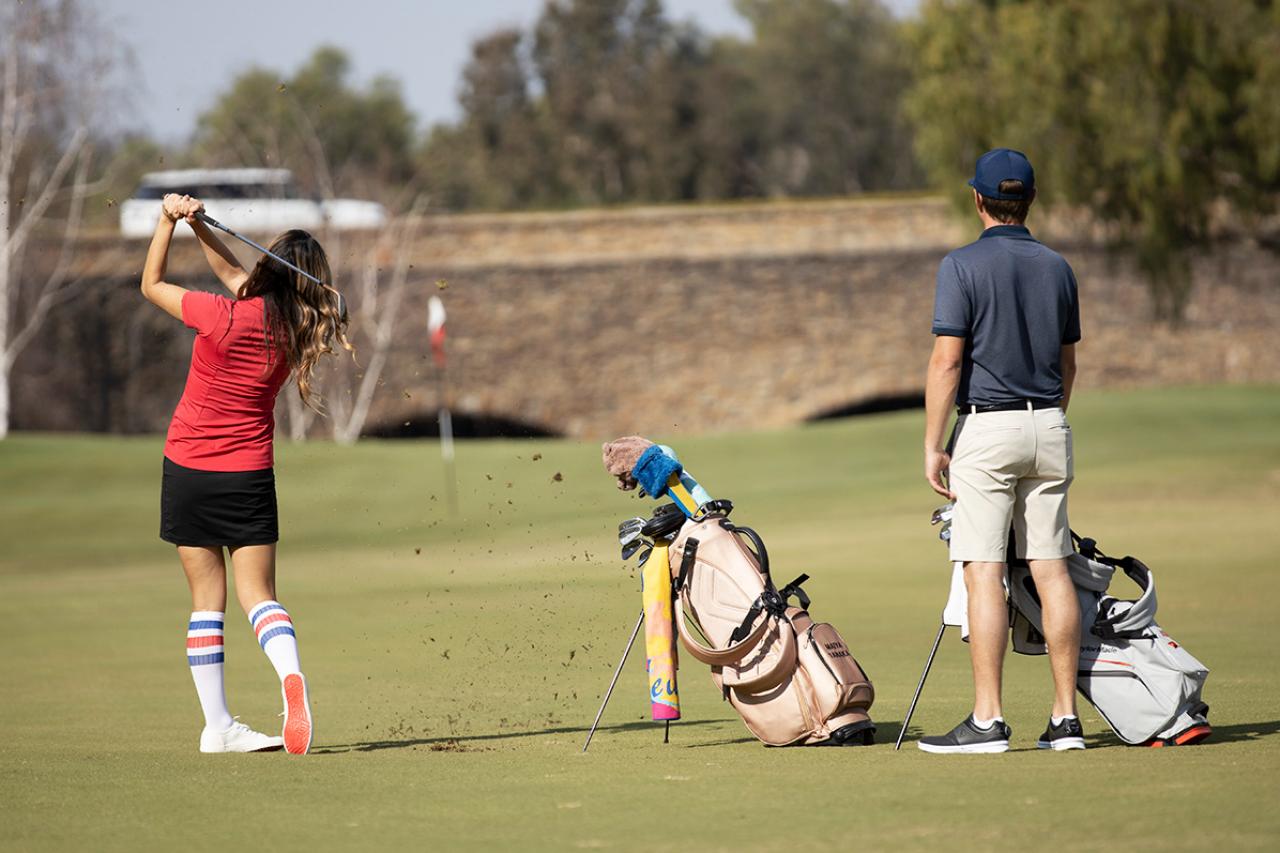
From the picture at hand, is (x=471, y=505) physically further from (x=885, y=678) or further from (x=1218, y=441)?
(x=885, y=678)

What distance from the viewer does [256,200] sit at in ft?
115

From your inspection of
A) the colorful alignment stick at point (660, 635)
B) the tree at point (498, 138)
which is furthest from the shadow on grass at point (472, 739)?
the tree at point (498, 138)

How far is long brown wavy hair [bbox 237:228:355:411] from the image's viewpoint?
22.0ft

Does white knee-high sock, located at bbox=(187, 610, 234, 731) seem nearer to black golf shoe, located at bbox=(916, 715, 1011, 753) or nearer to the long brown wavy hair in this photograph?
the long brown wavy hair

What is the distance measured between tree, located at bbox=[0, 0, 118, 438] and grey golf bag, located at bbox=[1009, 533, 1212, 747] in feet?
98.7

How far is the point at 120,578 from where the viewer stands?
18.9m

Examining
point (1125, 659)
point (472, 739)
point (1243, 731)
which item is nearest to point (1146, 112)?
point (1243, 731)

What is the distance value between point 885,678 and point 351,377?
31.4 metres

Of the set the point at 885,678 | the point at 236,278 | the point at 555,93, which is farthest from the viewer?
the point at 555,93

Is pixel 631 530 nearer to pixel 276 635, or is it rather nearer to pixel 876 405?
pixel 276 635

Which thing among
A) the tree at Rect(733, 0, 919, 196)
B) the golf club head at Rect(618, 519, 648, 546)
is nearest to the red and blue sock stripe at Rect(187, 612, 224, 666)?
the golf club head at Rect(618, 519, 648, 546)

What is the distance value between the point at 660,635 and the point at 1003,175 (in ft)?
6.65

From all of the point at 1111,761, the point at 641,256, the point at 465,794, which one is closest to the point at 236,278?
the point at 465,794

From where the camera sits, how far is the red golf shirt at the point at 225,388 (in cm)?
666
